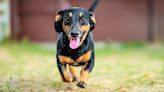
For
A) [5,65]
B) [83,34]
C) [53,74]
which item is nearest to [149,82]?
[83,34]

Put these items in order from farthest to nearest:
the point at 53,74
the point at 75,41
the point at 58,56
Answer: the point at 53,74, the point at 58,56, the point at 75,41

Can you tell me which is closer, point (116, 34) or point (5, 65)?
point (5, 65)

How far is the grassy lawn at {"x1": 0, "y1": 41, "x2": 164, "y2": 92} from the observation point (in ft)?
11.6

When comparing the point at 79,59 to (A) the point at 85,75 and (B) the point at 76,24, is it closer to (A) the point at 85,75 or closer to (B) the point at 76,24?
(A) the point at 85,75

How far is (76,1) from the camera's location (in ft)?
33.3

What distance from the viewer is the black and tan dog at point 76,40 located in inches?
Result: 122

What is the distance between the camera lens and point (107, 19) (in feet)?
34.1

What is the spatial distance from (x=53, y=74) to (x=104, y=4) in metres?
6.42

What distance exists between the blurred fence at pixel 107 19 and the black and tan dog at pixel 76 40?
6530mm

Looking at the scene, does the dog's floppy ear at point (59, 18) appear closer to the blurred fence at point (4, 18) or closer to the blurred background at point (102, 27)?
the blurred background at point (102, 27)

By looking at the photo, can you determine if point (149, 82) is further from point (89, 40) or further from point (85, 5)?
point (85, 5)

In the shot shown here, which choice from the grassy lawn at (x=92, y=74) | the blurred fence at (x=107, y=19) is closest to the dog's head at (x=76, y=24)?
the grassy lawn at (x=92, y=74)

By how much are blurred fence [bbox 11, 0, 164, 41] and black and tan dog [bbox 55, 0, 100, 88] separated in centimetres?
653

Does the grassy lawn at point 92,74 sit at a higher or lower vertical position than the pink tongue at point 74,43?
lower
